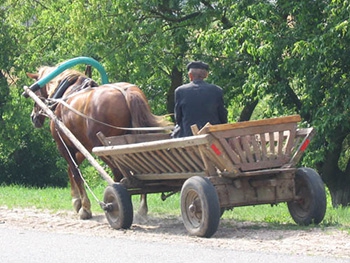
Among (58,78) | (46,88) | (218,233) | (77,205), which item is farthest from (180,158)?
(46,88)

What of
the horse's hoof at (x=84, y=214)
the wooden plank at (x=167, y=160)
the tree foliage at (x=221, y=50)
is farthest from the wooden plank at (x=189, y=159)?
the tree foliage at (x=221, y=50)

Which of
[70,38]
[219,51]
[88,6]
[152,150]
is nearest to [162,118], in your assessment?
[152,150]

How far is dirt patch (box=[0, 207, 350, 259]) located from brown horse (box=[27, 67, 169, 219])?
0.59m

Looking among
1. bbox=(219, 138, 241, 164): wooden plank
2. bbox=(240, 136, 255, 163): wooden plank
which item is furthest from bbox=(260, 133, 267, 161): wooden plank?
bbox=(219, 138, 241, 164): wooden plank

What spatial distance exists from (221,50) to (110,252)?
10.0m

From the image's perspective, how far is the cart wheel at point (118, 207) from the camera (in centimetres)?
1116

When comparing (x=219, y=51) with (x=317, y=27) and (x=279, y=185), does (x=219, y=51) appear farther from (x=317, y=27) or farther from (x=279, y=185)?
(x=279, y=185)

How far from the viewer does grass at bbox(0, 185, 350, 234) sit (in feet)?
37.9

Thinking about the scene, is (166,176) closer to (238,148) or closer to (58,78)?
(238,148)

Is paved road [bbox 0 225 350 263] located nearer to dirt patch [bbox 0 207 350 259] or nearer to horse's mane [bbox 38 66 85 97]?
dirt patch [bbox 0 207 350 259]

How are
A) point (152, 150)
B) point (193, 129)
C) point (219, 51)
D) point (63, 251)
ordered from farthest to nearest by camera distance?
point (219, 51) → point (152, 150) → point (193, 129) → point (63, 251)

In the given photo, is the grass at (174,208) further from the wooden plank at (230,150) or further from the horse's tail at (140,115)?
the horse's tail at (140,115)

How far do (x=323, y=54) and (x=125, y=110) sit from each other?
4854 millimetres

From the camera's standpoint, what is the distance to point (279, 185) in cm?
1063
